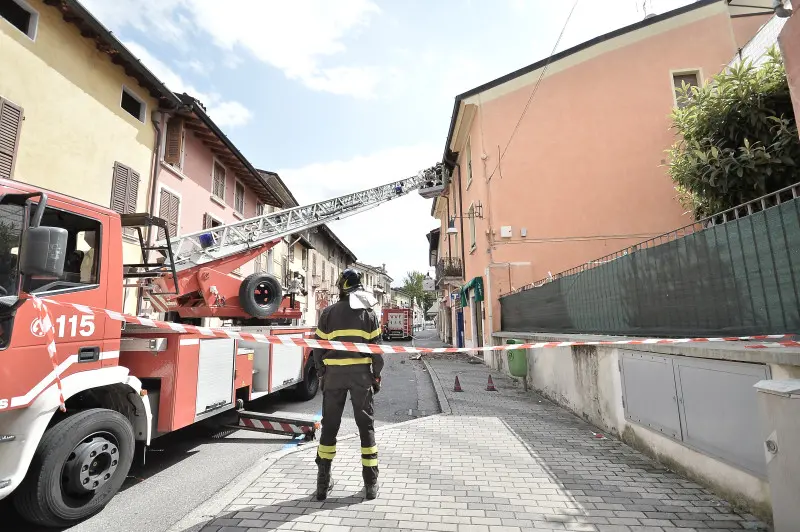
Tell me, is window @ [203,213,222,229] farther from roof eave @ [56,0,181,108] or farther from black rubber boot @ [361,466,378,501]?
black rubber boot @ [361,466,378,501]

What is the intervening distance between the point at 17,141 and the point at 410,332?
90.7 ft

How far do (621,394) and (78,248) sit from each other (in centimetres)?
621

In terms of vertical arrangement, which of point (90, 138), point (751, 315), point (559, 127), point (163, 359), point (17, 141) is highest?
point (559, 127)


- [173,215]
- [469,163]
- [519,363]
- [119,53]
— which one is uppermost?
[469,163]

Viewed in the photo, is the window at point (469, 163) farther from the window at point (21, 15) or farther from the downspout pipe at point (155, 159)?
the window at point (21, 15)

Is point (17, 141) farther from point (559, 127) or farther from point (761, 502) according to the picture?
point (559, 127)

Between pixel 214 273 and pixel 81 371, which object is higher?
pixel 214 273

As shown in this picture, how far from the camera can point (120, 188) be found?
394 inches

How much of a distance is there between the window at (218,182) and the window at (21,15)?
6.49 meters

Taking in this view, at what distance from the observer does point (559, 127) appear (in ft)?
46.1

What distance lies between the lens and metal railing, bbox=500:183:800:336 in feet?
10.7

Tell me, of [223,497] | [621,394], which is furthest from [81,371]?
[621,394]

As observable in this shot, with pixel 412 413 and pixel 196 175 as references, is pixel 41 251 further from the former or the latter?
pixel 196 175

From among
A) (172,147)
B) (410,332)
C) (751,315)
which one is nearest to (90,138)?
(172,147)
